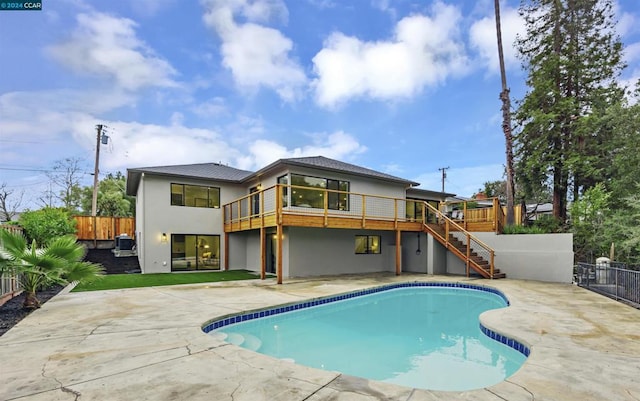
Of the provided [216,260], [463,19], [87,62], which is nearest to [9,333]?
[216,260]

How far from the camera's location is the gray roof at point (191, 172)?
1384cm

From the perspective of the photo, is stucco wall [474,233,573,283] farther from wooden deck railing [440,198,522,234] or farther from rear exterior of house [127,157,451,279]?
rear exterior of house [127,157,451,279]

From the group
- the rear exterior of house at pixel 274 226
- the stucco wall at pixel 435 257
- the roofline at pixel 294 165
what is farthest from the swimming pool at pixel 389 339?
the roofline at pixel 294 165

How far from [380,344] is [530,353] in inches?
89.5

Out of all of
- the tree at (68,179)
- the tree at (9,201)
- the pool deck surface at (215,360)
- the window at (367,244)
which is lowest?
the pool deck surface at (215,360)

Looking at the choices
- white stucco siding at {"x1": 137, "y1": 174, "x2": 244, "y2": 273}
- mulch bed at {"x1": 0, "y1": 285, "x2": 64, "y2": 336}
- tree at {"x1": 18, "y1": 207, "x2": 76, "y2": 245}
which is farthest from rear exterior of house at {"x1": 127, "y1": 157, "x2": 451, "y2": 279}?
mulch bed at {"x1": 0, "y1": 285, "x2": 64, "y2": 336}

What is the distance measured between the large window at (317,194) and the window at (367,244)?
2146 mm

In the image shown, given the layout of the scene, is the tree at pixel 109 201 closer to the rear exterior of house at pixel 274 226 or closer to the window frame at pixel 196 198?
the rear exterior of house at pixel 274 226

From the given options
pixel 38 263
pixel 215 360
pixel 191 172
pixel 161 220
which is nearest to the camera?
pixel 215 360

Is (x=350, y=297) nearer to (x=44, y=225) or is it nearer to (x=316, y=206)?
(x=316, y=206)

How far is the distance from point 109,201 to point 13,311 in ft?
81.7

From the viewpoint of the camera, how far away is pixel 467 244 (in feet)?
42.7

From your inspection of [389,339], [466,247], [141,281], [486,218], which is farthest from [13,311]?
[486,218]

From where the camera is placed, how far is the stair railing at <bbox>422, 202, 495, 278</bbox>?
12641 mm
